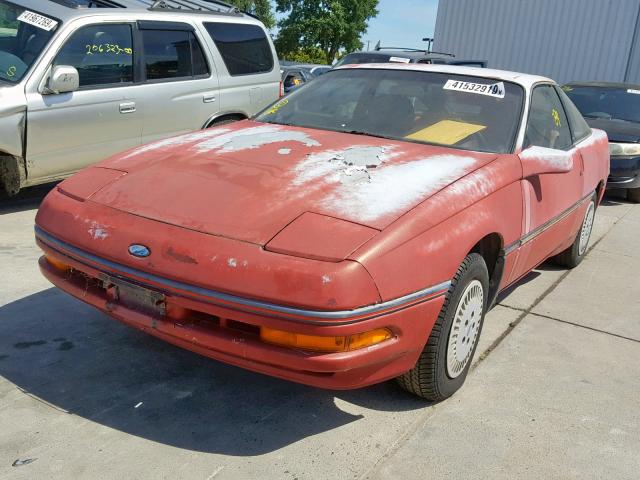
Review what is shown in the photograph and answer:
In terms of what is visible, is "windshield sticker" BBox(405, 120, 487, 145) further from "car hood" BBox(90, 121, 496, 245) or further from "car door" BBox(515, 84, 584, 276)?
"car door" BBox(515, 84, 584, 276)

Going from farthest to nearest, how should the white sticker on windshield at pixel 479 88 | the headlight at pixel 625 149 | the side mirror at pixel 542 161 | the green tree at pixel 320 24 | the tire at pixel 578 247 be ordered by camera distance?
the green tree at pixel 320 24
the headlight at pixel 625 149
the tire at pixel 578 247
the white sticker on windshield at pixel 479 88
the side mirror at pixel 542 161

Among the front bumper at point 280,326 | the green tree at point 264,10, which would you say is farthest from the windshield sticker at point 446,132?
the green tree at point 264,10

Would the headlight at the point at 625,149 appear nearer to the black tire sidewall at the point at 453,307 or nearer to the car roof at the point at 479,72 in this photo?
the car roof at the point at 479,72

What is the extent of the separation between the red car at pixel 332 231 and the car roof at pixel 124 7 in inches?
98.8

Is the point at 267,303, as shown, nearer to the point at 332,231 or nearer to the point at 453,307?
the point at 332,231

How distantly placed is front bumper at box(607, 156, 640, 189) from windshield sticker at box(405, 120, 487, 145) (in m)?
4.82

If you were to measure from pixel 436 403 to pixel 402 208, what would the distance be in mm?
960

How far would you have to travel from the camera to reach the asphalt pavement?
8.03ft

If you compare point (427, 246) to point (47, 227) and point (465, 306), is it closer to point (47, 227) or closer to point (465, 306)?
point (465, 306)

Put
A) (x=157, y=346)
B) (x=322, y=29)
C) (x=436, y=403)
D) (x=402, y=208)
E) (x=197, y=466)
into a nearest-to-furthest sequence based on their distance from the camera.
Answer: (x=197, y=466) → (x=402, y=208) → (x=436, y=403) → (x=157, y=346) → (x=322, y=29)

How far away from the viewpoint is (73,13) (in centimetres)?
Result: 538

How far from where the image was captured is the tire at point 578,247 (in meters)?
4.98

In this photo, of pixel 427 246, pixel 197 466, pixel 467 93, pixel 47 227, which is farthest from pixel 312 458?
pixel 467 93

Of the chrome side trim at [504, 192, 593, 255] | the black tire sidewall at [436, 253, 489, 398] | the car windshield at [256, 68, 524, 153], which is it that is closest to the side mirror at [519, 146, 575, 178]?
the car windshield at [256, 68, 524, 153]
